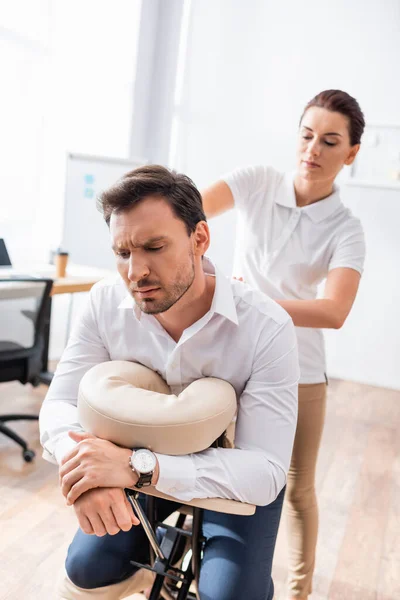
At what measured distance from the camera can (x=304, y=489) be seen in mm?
1655

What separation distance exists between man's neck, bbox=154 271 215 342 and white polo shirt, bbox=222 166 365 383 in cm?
42

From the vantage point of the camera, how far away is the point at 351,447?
10.6ft

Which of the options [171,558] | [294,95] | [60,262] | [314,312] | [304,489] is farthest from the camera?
[294,95]

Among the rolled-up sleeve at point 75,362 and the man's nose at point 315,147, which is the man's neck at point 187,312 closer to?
the rolled-up sleeve at point 75,362

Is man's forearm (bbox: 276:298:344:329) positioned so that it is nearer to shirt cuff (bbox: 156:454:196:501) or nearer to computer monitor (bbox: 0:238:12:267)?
shirt cuff (bbox: 156:454:196:501)

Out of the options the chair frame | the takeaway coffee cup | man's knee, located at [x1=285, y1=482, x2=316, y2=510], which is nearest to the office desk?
the takeaway coffee cup

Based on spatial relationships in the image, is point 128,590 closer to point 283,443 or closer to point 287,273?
point 283,443

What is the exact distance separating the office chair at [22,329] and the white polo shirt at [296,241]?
118 cm

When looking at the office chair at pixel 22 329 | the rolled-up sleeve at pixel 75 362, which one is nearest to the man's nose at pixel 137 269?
the rolled-up sleeve at pixel 75 362

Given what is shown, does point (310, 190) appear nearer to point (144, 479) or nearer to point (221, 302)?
point (221, 302)

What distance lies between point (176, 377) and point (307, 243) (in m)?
0.60

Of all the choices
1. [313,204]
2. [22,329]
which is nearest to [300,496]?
[313,204]

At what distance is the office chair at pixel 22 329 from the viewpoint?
2404 millimetres

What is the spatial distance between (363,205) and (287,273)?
3.07 m
